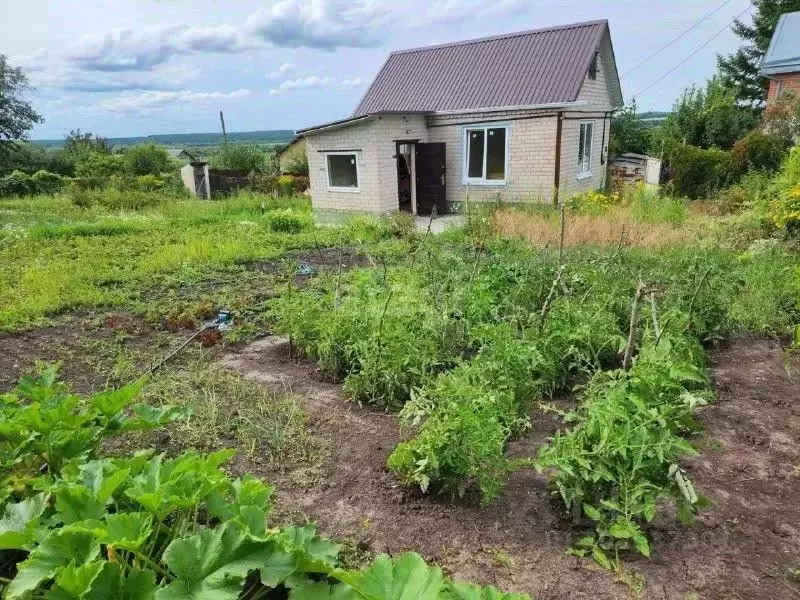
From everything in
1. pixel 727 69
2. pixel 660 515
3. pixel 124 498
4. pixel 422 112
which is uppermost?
pixel 727 69

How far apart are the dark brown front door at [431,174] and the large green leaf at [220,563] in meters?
12.3

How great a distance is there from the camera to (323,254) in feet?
29.6

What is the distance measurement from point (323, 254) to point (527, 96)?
6.93m

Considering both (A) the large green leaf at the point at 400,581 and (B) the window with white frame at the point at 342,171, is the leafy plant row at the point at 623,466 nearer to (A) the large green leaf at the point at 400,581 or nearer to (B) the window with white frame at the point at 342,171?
(A) the large green leaf at the point at 400,581

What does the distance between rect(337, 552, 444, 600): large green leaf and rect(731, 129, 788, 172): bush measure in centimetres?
1399

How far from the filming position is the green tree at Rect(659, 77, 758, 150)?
1719 centimetres

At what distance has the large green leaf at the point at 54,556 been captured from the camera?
1563 mm

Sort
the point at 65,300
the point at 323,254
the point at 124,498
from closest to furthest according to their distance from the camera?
the point at 124,498 < the point at 65,300 < the point at 323,254

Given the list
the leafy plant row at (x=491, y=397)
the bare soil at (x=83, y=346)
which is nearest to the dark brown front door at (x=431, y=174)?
the bare soil at (x=83, y=346)

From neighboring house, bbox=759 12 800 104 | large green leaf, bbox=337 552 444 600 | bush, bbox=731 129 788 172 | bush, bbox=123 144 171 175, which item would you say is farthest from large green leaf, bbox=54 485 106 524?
bush, bbox=123 144 171 175

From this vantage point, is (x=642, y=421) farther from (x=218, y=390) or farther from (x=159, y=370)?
(x=159, y=370)

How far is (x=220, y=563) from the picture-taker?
1638 mm

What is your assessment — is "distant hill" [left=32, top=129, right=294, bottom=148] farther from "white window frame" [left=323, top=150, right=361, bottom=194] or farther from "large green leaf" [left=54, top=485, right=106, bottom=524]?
"large green leaf" [left=54, top=485, right=106, bottom=524]

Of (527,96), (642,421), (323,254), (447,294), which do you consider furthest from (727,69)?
(642,421)
